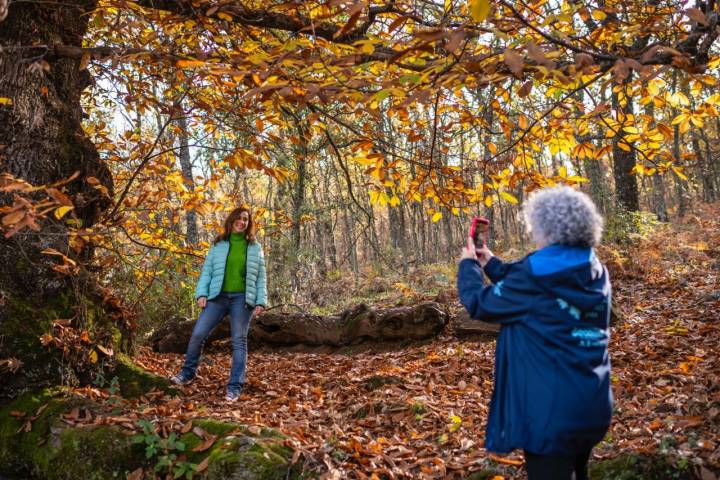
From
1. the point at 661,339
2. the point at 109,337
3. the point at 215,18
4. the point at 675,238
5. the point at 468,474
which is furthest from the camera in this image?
the point at 675,238

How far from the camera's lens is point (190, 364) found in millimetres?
5539

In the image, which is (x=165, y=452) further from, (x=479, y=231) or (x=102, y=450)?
(x=479, y=231)

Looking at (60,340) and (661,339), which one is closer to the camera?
(60,340)

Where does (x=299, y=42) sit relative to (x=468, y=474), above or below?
above

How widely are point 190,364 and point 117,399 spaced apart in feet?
3.63

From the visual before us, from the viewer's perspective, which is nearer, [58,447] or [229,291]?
[58,447]

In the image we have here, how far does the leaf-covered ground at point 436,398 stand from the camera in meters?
3.65

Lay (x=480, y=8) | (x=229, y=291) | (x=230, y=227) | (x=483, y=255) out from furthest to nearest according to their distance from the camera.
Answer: (x=230, y=227), (x=229, y=291), (x=483, y=255), (x=480, y=8)

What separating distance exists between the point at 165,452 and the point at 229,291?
214 centimetres

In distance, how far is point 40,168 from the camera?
4555 millimetres

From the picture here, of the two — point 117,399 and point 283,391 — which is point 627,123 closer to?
point 283,391

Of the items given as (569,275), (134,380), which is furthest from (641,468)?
(134,380)

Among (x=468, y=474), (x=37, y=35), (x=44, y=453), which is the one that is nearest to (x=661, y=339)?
(x=468, y=474)

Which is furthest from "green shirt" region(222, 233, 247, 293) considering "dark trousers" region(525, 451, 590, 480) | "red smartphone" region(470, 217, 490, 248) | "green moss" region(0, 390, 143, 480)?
"dark trousers" region(525, 451, 590, 480)
